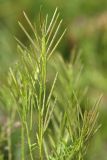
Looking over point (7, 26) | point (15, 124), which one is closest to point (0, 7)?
point (7, 26)

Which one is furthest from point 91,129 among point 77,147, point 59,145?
point 59,145

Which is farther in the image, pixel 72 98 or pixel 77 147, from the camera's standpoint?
pixel 72 98

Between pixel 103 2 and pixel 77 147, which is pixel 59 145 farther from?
pixel 103 2

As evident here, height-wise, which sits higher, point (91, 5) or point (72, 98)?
point (72, 98)

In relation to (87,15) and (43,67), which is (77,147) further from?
(87,15)

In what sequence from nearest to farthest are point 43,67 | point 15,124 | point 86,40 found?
point 43,67
point 15,124
point 86,40

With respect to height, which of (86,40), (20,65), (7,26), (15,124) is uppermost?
(20,65)

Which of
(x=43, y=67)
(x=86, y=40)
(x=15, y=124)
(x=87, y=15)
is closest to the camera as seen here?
(x=43, y=67)
